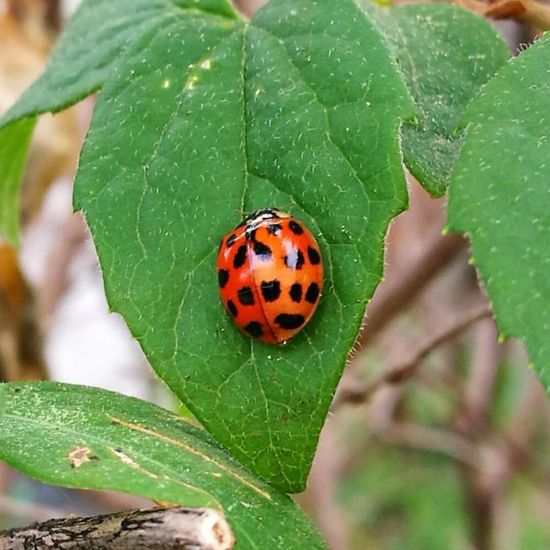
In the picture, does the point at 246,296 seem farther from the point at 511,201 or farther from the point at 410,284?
the point at 410,284

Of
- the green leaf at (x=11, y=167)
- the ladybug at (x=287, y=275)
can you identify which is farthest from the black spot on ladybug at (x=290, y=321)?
the green leaf at (x=11, y=167)

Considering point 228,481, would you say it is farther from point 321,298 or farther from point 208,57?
point 208,57

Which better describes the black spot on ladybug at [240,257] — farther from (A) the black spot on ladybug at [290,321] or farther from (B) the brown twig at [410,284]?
(B) the brown twig at [410,284]

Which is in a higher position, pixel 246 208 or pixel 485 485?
pixel 246 208

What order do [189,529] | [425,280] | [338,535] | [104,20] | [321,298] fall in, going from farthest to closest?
[338,535] → [425,280] → [104,20] → [321,298] → [189,529]

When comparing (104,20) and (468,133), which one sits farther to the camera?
(104,20)

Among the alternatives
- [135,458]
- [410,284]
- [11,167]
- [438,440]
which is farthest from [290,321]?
[438,440]

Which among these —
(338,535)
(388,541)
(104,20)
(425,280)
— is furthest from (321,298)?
(388,541)
